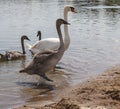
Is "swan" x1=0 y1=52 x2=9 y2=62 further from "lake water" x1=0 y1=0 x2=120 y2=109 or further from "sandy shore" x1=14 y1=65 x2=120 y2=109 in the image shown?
"sandy shore" x1=14 y1=65 x2=120 y2=109

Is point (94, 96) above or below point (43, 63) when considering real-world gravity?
below

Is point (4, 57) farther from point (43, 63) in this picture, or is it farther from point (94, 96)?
point (94, 96)

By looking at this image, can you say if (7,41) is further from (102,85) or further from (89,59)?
(102,85)

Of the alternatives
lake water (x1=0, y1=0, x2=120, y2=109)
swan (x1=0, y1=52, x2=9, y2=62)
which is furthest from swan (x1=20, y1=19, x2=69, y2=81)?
swan (x1=0, y1=52, x2=9, y2=62)

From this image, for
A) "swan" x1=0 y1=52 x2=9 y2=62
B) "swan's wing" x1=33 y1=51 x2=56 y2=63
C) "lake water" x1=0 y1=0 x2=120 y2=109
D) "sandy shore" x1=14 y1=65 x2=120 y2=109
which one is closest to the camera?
"sandy shore" x1=14 y1=65 x2=120 y2=109

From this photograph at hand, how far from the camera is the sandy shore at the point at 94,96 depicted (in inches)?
305

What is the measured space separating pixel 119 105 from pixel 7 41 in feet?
35.6

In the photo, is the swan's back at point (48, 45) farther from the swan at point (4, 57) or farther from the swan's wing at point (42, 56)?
the swan's wing at point (42, 56)

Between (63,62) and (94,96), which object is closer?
(94,96)

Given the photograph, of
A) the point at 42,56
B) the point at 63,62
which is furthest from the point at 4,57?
the point at 42,56

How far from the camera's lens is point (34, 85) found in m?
10.9

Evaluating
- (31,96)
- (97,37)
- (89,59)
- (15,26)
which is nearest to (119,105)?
(31,96)

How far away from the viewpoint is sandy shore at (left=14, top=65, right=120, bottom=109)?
25.4 feet

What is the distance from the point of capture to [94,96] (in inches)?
340
